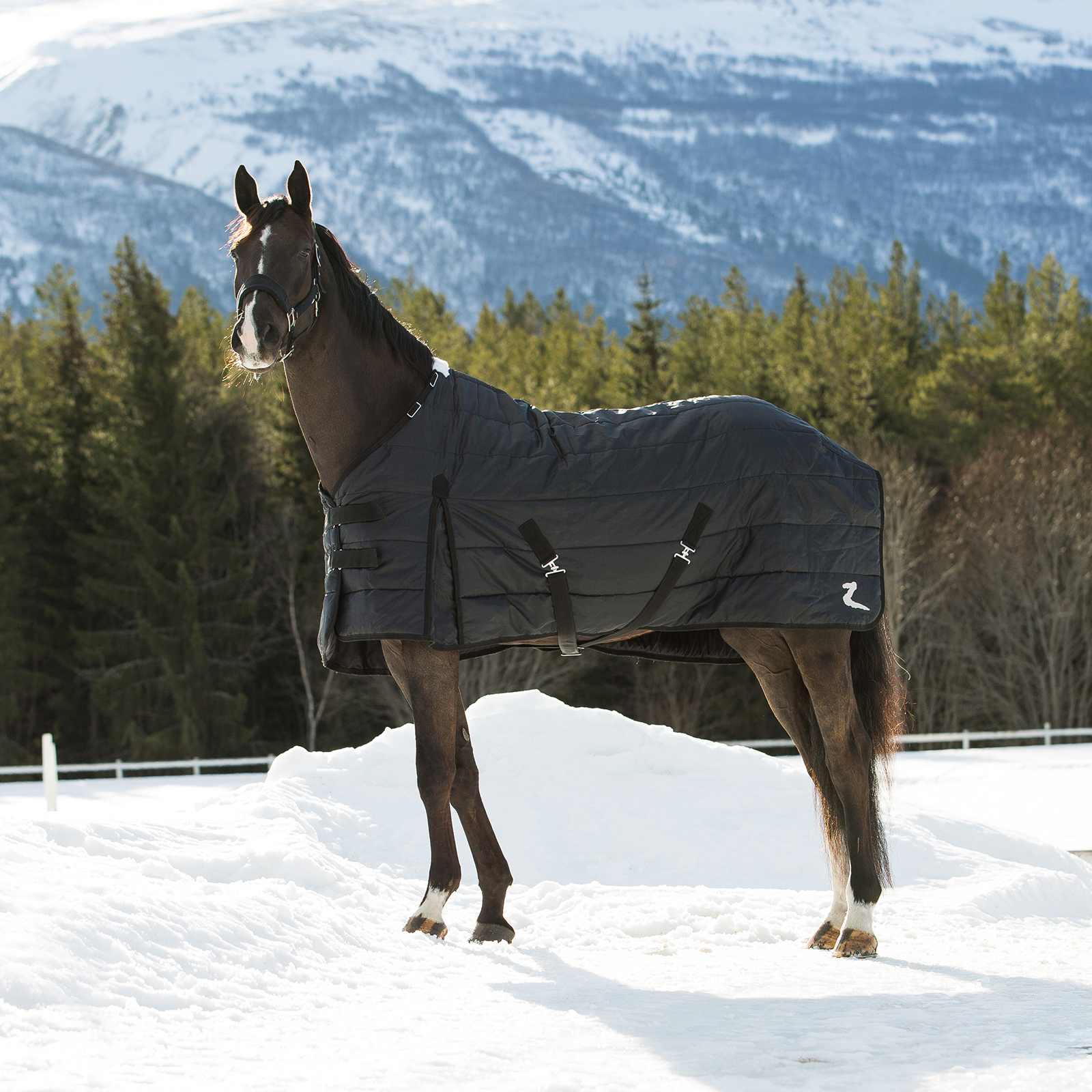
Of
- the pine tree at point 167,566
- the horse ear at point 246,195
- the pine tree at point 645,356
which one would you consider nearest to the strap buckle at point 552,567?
the horse ear at point 246,195

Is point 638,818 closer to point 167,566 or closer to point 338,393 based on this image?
point 338,393

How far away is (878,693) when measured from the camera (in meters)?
4.89

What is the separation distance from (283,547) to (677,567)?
21.0 metres

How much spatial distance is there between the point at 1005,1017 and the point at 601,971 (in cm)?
136

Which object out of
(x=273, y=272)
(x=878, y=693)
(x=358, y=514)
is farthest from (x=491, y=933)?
(x=273, y=272)

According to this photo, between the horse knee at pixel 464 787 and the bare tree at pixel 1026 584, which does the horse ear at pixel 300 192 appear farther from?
the bare tree at pixel 1026 584

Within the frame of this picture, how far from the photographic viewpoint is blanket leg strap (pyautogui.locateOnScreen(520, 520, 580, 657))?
442cm

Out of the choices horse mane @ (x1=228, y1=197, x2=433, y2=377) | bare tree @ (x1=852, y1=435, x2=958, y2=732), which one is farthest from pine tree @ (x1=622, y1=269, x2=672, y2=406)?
horse mane @ (x1=228, y1=197, x2=433, y2=377)

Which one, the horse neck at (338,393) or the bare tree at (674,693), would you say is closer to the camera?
the horse neck at (338,393)

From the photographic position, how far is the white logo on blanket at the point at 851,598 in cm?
464

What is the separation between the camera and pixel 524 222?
194750 millimetres

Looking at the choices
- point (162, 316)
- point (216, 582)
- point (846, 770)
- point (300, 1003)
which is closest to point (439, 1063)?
point (300, 1003)

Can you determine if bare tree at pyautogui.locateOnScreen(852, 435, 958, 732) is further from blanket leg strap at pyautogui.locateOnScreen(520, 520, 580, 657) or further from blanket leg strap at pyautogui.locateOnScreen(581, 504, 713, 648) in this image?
blanket leg strap at pyautogui.locateOnScreen(520, 520, 580, 657)

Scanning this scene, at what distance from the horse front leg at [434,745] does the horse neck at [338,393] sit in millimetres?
754
